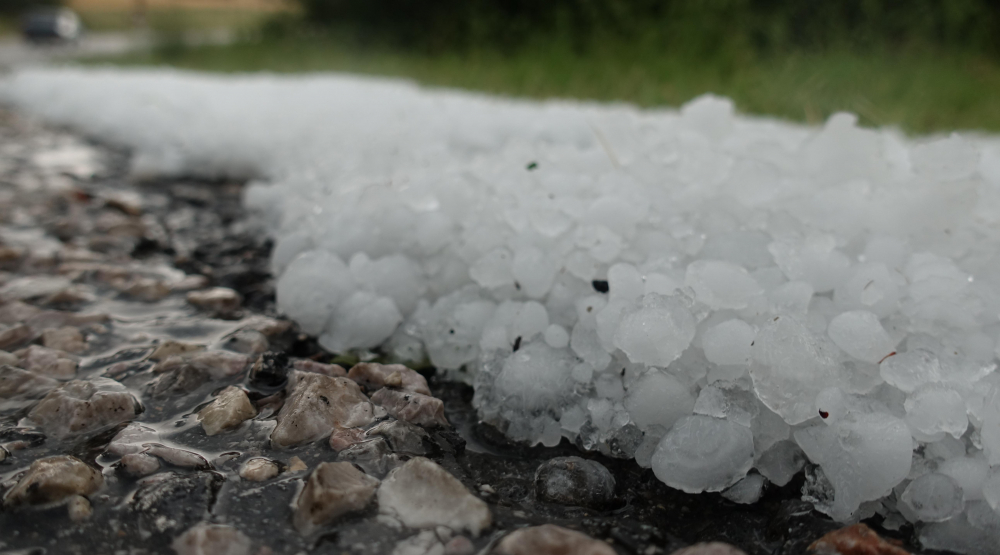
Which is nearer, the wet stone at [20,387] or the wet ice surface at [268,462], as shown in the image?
the wet ice surface at [268,462]

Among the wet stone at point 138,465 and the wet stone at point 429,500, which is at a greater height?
the wet stone at point 429,500

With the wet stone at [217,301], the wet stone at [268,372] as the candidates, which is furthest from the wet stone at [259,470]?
the wet stone at [217,301]

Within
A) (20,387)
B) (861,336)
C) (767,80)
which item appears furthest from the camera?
(767,80)

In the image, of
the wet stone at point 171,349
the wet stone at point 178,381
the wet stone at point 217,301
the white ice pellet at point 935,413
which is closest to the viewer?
the white ice pellet at point 935,413

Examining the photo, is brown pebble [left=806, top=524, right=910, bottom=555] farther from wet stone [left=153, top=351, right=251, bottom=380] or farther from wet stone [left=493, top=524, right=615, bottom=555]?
wet stone [left=153, top=351, right=251, bottom=380]

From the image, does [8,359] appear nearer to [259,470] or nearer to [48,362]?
[48,362]

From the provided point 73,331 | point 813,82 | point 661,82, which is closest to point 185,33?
point 661,82

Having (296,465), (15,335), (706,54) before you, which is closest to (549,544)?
(296,465)

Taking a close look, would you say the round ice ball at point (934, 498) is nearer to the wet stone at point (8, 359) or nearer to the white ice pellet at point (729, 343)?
the white ice pellet at point (729, 343)
